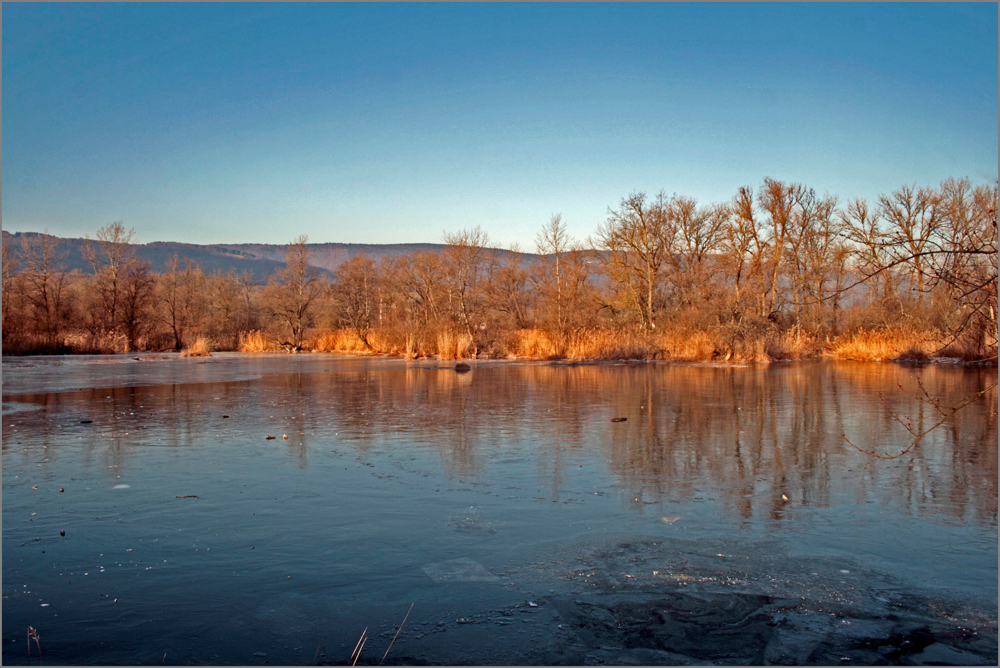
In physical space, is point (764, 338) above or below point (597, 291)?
below

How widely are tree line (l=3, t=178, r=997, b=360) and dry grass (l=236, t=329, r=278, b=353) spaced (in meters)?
0.13

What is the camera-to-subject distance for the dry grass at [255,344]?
37.8m

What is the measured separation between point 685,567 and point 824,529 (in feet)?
4.54

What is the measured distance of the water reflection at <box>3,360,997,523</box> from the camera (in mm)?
6043

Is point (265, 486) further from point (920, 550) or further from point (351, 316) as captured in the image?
point (351, 316)

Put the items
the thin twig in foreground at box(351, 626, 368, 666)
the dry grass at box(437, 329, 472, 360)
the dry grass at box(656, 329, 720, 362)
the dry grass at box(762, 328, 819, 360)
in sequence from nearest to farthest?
1. the thin twig in foreground at box(351, 626, 368, 666)
2. the dry grass at box(656, 329, 720, 362)
3. the dry grass at box(762, 328, 819, 360)
4. the dry grass at box(437, 329, 472, 360)

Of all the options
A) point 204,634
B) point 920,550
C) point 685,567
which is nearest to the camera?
point 204,634

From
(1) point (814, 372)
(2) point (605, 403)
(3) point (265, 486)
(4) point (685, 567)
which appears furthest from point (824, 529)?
(1) point (814, 372)

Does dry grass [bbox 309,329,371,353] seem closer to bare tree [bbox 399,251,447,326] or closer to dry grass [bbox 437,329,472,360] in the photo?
bare tree [bbox 399,251,447,326]

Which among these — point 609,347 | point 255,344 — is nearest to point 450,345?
point 609,347

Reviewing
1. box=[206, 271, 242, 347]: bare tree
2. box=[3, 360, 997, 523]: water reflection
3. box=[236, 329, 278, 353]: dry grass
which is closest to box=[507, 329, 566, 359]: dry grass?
box=[3, 360, 997, 523]: water reflection

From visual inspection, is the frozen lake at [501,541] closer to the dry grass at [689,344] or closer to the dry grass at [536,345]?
the dry grass at [689,344]

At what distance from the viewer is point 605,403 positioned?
11.9m

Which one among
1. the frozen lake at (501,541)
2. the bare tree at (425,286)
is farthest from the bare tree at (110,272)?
the frozen lake at (501,541)
